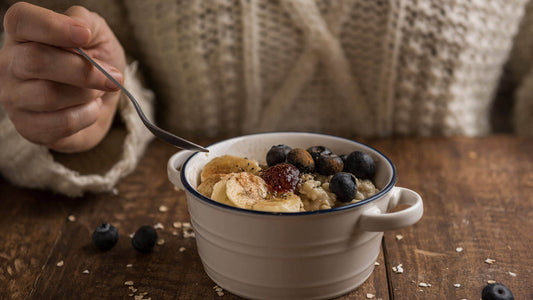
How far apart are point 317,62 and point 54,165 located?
0.64m

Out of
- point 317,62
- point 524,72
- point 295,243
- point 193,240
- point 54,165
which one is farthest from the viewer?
point 524,72

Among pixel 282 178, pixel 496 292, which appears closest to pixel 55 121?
pixel 282 178

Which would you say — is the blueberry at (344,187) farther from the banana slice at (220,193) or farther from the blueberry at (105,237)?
the blueberry at (105,237)

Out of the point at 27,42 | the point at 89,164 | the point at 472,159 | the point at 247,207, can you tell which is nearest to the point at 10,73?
the point at 27,42

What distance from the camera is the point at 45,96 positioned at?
0.77 meters

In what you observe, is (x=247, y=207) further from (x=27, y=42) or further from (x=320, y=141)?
(x=27, y=42)

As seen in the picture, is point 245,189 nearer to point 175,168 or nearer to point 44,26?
point 175,168

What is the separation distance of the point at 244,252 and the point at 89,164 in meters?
0.50

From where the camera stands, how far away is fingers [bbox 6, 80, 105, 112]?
77 centimetres

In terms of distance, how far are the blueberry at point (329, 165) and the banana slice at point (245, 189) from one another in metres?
0.10

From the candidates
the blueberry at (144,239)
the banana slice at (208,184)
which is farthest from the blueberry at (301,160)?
the blueberry at (144,239)

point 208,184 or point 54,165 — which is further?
point 54,165

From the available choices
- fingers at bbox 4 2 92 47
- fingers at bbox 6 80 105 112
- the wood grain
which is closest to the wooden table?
the wood grain

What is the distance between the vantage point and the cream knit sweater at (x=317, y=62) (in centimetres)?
112
